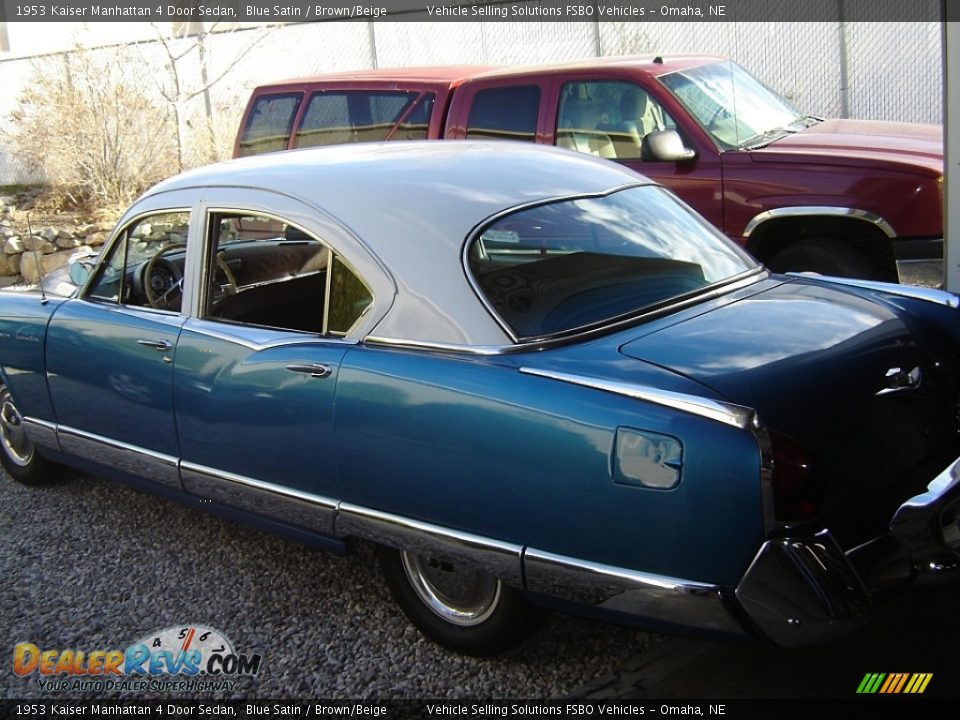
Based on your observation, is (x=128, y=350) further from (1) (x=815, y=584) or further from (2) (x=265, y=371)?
(1) (x=815, y=584)

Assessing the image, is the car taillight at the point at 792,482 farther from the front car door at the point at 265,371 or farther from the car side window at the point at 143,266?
the car side window at the point at 143,266

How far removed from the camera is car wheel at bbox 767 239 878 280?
20.6ft

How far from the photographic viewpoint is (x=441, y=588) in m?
3.55

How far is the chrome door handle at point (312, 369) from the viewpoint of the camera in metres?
3.52

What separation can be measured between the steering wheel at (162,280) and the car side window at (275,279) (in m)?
0.24

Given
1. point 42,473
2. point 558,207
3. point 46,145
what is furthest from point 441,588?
point 46,145

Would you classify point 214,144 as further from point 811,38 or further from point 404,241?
point 404,241

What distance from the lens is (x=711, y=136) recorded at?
6781 mm

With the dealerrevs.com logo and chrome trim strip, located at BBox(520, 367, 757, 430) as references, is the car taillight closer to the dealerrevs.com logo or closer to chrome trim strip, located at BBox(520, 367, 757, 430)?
chrome trim strip, located at BBox(520, 367, 757, 430)

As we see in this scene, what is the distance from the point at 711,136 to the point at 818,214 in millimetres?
941

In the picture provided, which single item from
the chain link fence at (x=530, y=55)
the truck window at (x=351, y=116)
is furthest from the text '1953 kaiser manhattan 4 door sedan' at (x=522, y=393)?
the chain link fence at (x=530, y=55)

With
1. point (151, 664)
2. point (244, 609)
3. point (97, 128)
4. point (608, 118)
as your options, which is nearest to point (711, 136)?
point (608, 118)

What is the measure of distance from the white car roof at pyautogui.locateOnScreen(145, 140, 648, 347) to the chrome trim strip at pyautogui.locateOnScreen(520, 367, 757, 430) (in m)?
0.39

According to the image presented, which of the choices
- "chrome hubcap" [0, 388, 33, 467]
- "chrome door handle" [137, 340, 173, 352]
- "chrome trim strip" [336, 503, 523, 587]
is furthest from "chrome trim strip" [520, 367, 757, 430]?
"chrome hubcap" [0, 388, 33, 467]
